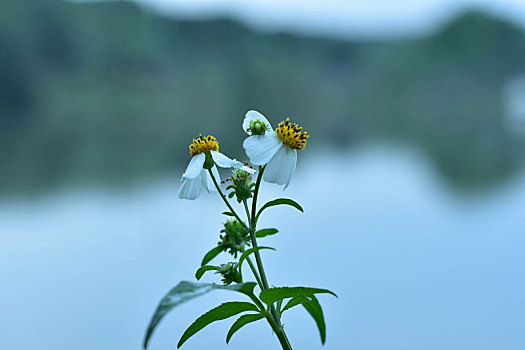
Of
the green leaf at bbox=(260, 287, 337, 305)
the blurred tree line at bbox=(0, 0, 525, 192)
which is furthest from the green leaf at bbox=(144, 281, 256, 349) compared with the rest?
the blurred tree line at bbox=(0, 0, 525, 192)

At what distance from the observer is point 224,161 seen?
264 mm

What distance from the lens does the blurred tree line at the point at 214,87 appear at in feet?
13.9

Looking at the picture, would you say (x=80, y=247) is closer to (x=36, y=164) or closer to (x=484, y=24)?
(x=36, y=164)

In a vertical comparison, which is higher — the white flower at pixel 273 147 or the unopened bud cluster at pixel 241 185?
the white flower at pixel 273 147

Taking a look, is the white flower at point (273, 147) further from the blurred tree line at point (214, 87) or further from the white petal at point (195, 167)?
the blurred tree line at point (214, 87)

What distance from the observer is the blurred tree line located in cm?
422

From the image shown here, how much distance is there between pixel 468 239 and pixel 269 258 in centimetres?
91

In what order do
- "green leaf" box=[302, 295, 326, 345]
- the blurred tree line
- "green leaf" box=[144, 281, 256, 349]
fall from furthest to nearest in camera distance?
1. the blurred tree line
2. "green leaf" box=[302, 295, 326, 345]
3. "green leaf" box=[144, 281, 256, 349]

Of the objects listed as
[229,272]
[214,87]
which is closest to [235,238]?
[229,272]

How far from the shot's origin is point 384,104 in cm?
904

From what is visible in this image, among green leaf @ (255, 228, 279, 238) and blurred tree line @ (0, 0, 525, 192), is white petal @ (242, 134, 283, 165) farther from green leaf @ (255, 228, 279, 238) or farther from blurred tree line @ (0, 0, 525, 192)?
blurred tree line @ (0, 0, 525, 192)

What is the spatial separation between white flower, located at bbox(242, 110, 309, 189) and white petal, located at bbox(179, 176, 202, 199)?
0.12 feet

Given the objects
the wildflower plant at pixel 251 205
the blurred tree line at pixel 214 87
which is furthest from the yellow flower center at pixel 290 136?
the blurred tree line at pixel 214 87

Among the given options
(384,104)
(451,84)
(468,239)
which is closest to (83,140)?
(468,239)
